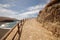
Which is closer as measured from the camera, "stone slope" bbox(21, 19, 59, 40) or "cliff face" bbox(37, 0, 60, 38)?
"stone slope" bbox(21, 19, 59, 40)

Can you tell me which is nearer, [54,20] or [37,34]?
[37,34]

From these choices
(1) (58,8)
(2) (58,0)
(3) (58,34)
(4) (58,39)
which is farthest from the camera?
(2) (58,0)

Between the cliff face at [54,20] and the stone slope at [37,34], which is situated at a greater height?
the cliff face at [54,20]

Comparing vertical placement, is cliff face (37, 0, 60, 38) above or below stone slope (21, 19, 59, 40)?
above

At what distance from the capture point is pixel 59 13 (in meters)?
15.1

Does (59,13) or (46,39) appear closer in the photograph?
(46,39)

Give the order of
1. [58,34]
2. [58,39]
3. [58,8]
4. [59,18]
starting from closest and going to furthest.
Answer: [58,39]
[58,34]
[59,18]
[58,8]

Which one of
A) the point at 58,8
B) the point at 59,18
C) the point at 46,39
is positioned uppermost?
the point at 58,8

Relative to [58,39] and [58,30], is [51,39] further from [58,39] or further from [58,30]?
[58,30]

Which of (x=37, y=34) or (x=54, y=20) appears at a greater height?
(x=54, y=20)

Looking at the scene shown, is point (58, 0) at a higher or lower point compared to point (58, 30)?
higher

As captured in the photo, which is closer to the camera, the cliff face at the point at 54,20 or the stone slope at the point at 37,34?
the stone slope at the point at 37,34

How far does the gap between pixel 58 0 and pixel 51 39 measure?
10699 mm

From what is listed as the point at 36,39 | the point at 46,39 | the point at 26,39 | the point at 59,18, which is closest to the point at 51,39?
the point at 46,39
